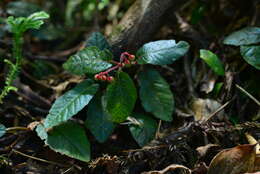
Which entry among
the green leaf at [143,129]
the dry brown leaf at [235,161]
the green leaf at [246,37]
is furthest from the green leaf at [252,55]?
the green leaf at [143,129]

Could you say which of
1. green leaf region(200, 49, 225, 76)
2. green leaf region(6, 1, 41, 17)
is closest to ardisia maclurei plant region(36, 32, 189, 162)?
→ green leaf region(200, 49, 225, 76)

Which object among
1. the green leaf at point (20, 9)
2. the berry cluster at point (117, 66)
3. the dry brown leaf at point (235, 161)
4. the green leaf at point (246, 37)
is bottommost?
the dry brown leaf at point (235, 161)

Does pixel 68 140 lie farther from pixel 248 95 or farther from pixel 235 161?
pixel 248 95

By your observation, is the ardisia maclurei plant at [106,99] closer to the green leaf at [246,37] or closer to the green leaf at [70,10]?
the green leaf at [246,37]

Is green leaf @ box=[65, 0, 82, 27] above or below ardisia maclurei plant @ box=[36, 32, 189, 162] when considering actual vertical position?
above

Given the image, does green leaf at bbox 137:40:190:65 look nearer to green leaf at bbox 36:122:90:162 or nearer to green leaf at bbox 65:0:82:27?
green leaf at bbox 36:122:90:162

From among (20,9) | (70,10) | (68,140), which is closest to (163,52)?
(68,140)
